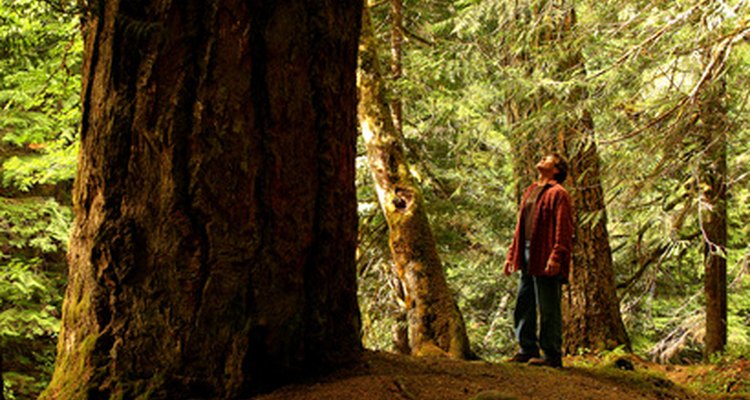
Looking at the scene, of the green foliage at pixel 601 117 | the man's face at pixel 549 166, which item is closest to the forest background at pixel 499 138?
the green foliage at pixel 601 117

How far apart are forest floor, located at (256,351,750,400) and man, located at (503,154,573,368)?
0.42m

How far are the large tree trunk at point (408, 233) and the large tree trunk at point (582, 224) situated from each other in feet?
7.66

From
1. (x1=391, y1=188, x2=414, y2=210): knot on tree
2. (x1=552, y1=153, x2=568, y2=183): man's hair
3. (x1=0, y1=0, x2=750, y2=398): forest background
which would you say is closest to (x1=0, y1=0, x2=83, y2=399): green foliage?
(x1=0, y1=0, x2=750, y2=398): forest background

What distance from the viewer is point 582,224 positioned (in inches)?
310

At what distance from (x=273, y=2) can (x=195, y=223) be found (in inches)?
45.0

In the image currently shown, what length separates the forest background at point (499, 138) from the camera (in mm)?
7039

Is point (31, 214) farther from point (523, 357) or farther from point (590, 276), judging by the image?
point (590, 276)

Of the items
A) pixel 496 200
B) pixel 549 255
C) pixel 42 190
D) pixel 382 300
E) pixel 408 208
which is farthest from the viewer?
pixel 496 200

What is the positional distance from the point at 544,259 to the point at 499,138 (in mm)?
11543

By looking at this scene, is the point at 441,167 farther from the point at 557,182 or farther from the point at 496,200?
the point at 557,182

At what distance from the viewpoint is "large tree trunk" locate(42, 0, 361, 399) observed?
284 centimetres

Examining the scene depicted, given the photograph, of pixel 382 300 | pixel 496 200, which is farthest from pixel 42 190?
pixel 496 200

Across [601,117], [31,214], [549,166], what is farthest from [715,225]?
[31,214]

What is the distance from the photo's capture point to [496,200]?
1493cm
